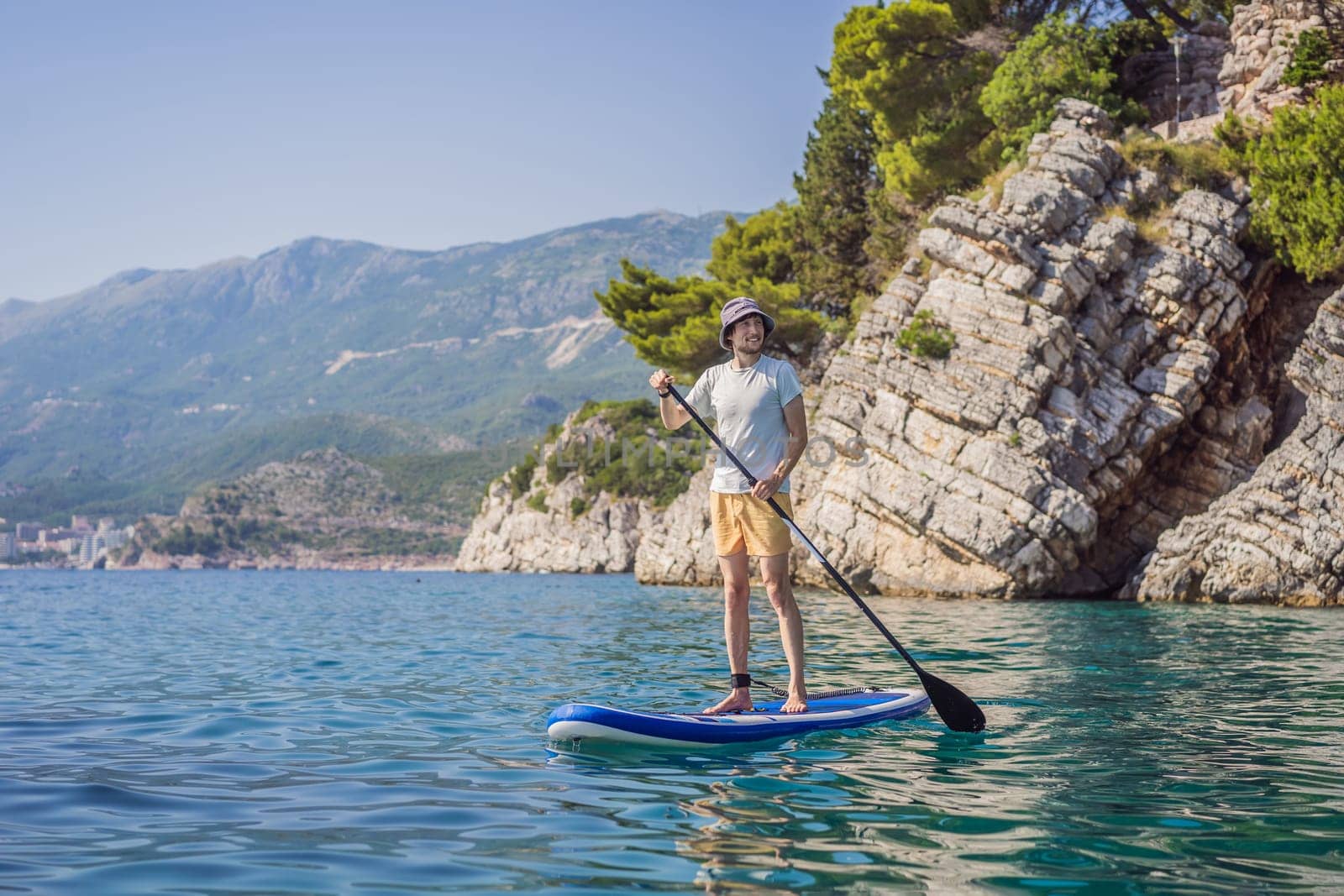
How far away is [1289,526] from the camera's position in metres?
26.0

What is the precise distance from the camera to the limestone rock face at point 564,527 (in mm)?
87438

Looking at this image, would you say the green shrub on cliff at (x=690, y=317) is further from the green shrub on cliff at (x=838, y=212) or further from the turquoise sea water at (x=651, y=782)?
the turquoise sea water at (x=651, y=782)

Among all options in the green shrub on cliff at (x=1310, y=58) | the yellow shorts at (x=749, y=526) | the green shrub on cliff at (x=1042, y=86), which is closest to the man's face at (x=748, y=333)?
the yellow shorts at (x=749, y=526)

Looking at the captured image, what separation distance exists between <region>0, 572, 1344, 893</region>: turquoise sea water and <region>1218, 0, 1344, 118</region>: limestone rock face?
78.8 feet

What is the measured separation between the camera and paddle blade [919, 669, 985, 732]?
9039 mm

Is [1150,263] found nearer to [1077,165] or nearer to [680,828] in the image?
[1077,165]

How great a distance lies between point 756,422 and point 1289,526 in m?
21.5

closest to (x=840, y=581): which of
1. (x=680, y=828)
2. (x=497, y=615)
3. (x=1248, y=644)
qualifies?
(x=680, y=828)

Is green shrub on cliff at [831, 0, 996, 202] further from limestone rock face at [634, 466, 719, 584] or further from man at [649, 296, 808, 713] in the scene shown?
man at [649, 296, 808, 713]

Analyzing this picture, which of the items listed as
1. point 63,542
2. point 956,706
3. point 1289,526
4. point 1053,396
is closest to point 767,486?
point 956,706

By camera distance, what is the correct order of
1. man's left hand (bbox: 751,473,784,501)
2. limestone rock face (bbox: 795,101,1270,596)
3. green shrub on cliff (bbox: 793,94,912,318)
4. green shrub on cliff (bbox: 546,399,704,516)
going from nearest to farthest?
man's left hand (bbox: 751,473,784,501)
limestone rock face (bbox: 795,101,1270,596)
green shrub on cliff (bbox: 793,94,912,318)
green shrub on cliff (bbox: 546,399,704,516)

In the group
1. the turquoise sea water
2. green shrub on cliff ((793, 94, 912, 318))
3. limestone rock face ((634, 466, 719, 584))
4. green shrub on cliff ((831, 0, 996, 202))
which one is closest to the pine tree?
green shrub on cliff ((793, 94, 912, 318))

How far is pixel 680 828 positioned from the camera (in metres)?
5.98

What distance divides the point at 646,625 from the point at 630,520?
65.6 meters
